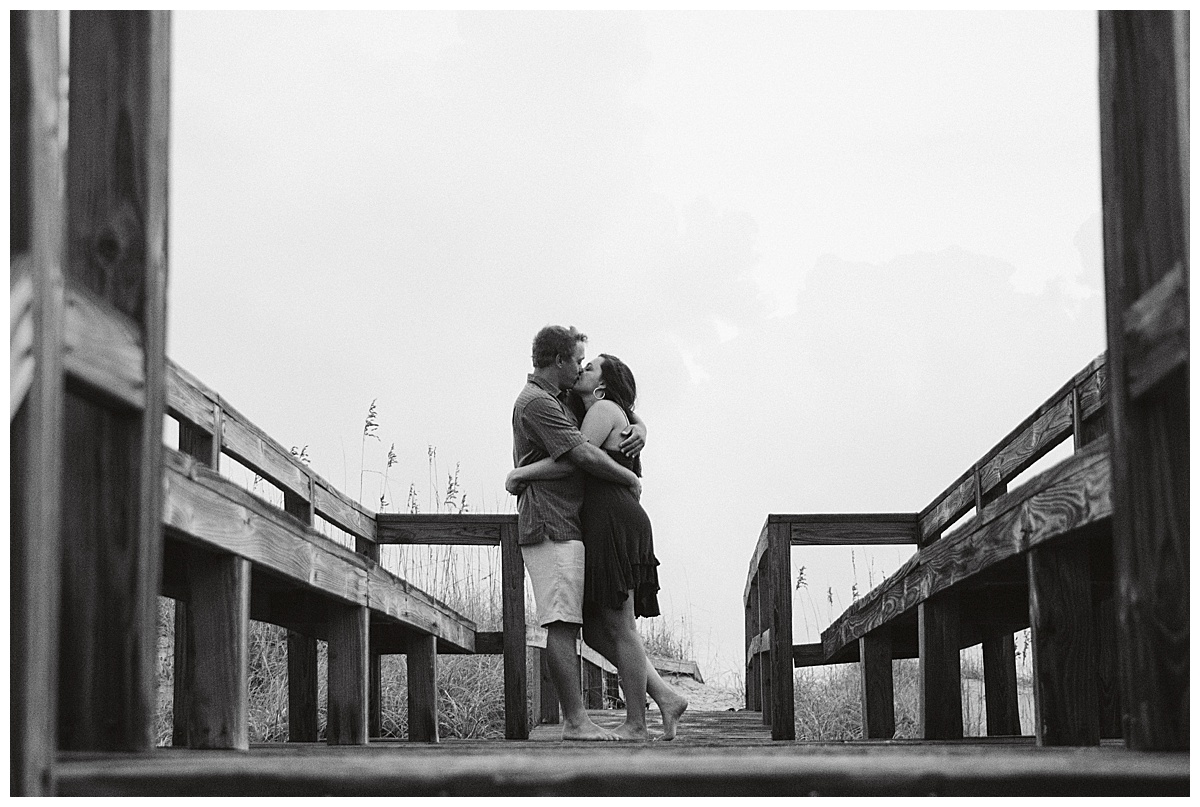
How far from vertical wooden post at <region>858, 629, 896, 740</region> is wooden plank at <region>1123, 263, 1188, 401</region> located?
14.8 ft

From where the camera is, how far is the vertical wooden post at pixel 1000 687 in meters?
6.73

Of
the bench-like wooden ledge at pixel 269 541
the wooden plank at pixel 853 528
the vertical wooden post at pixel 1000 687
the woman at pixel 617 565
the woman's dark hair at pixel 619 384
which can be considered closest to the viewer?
the bench-like wooden ledge at pixel 269 541

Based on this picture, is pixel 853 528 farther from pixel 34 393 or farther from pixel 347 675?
pixel 34 393

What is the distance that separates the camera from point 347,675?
582 cm

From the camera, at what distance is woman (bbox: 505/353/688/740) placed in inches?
220

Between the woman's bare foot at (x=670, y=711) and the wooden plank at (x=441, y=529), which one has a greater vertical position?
the wooden plank at (x=441, y=529)

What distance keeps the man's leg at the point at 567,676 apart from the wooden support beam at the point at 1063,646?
187cm

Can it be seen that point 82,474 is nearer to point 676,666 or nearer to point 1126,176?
point 1126,176

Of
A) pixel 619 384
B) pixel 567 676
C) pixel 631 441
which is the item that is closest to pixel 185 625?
pixel 567 676

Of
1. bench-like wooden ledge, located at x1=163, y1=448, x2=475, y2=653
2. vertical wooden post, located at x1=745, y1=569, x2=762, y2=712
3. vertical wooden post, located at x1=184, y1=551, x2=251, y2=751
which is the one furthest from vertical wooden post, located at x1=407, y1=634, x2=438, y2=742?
vertical wooden post, located at x1=184, y1=551, x2=251, y2=751

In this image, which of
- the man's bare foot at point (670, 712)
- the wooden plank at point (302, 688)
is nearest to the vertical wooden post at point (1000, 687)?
the man's bare foot at point (670, 712)

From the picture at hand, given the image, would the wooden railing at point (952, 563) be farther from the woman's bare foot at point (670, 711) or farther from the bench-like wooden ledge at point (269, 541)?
the bench-like wooden ledge at point (269, 541)

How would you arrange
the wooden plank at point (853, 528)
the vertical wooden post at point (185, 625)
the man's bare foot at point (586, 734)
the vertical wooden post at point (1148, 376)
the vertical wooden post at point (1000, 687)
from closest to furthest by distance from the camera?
the vertical wooden post at point (1148, 376), the vertical wooden post at point (185, 625), the man's bare foot at point (586, 734), the vertical wooden post at point (1000, 687), the wooden plank at point (853, 528)

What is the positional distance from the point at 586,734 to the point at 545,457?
106 cm
